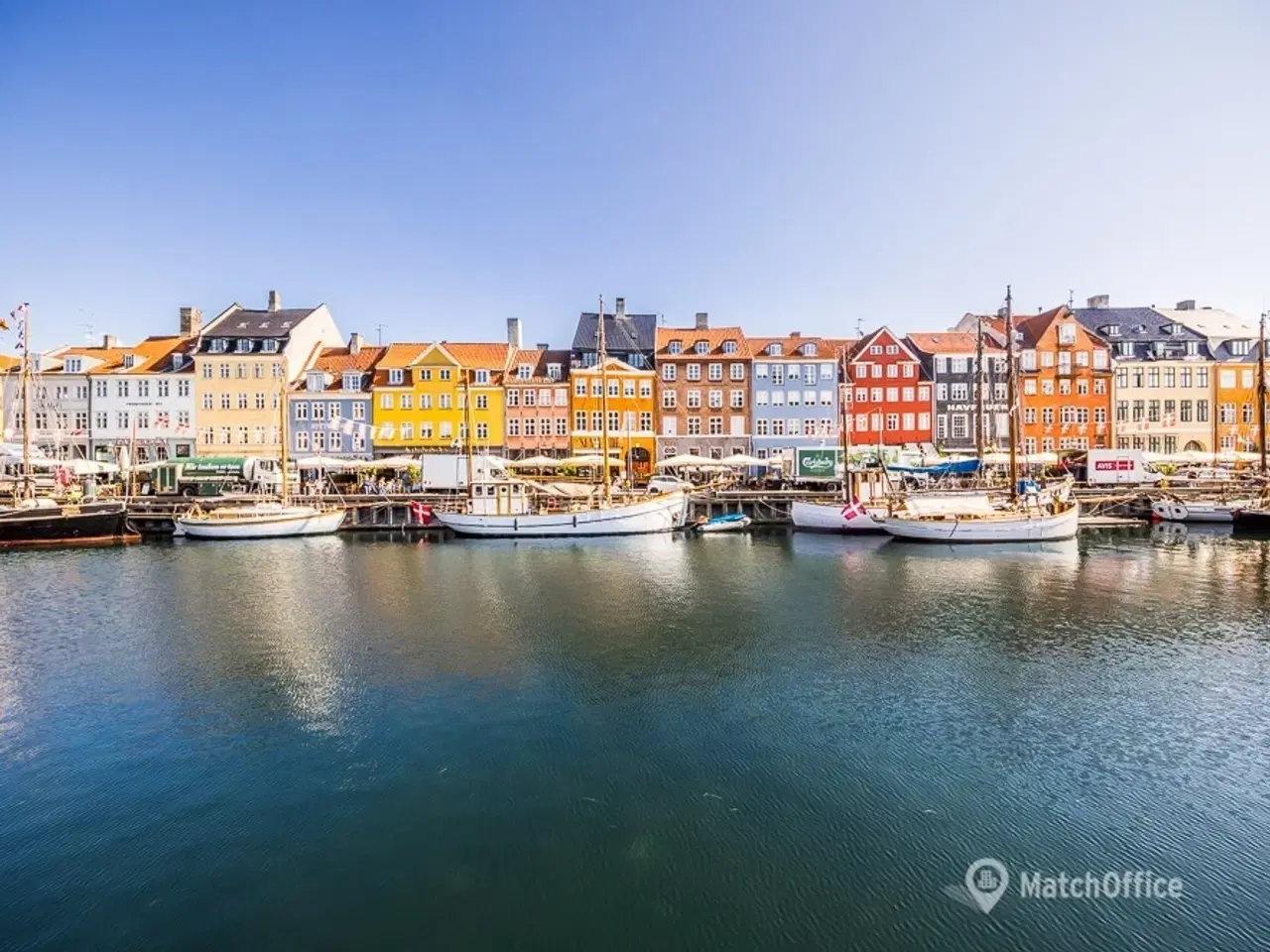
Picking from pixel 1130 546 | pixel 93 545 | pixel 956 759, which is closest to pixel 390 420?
pixel 93 545

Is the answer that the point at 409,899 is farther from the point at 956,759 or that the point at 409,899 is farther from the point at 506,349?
the point at 506,349

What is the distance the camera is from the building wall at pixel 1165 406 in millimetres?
63000

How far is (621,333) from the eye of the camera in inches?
2464

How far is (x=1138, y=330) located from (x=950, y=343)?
1812 centimetres

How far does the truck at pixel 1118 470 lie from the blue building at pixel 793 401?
1899cm

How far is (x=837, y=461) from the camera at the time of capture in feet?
164

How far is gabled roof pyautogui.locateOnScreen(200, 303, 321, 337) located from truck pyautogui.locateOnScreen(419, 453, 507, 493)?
2333cm

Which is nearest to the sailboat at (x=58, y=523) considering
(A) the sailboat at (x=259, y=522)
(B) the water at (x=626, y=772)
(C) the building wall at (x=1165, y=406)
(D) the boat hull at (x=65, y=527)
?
(D) the boat hull at (x=65, y=527)

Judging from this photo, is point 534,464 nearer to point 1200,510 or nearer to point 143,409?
point 143,409

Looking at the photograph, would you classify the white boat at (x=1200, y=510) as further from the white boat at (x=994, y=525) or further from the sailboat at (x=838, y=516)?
the sailboat at (x=838, y=516)

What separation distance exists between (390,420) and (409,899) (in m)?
54.9

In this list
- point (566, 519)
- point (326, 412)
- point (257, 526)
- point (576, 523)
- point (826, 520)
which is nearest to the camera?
point (257, 526)

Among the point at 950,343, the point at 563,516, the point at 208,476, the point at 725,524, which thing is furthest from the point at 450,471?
the point at 950,343

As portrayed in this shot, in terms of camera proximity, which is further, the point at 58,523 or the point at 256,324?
the point at 256,324
